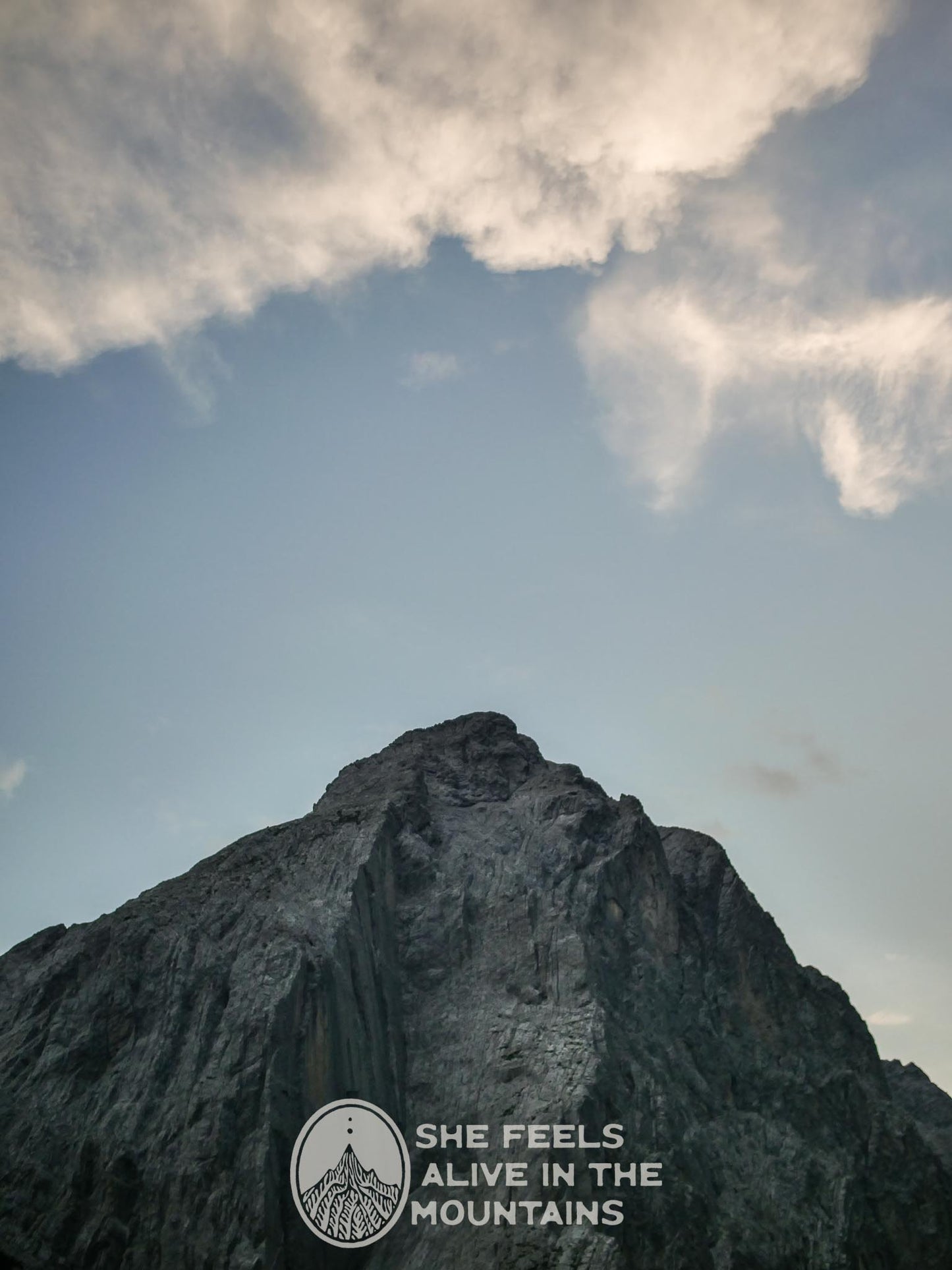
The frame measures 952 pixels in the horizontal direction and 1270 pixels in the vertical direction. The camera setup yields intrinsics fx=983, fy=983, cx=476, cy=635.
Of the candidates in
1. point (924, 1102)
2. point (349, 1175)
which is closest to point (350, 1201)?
point (349, 1175)

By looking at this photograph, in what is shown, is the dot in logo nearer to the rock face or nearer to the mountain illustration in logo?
the mountain illustration in logo

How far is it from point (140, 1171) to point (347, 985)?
1288 cm

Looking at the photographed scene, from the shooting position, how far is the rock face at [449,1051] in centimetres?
4459

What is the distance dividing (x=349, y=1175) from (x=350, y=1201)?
104 centimetres

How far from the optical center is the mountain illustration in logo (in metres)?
44.0

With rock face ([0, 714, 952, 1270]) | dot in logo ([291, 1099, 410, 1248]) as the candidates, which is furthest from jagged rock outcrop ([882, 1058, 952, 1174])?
dot in logo ([291, 1099, 410, 1248])

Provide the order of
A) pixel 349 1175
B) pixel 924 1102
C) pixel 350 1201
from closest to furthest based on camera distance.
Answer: pixel 350 1201 < pixel 349 1175 < pixel 924 1102

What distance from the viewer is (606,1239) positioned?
41.6 meters

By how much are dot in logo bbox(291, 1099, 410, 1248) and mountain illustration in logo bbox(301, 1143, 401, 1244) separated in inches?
1.2

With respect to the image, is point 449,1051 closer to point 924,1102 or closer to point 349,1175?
point 349,1175

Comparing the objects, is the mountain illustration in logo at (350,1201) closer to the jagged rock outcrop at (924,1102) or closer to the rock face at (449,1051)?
the rock face at (449,1051)

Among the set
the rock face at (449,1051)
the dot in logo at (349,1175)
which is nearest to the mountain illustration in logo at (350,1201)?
the dot in logo at (349,1175)

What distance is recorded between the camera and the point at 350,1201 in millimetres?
44562

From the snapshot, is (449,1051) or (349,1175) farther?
(449,1051)
